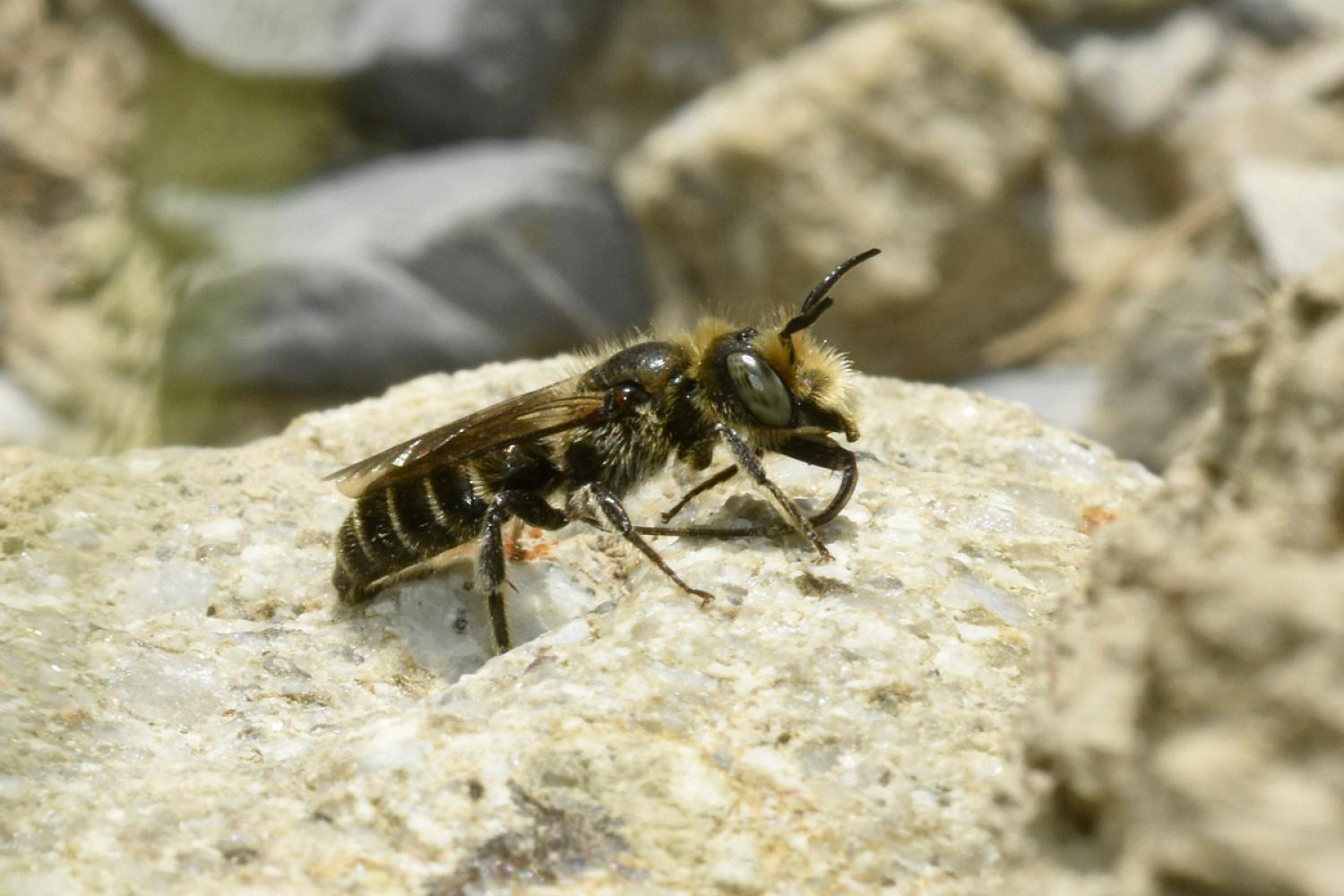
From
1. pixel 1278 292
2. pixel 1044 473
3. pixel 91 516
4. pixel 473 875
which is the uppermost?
pixel 91 516

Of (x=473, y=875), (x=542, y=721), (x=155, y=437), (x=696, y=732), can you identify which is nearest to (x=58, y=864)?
(x=473, y=875)

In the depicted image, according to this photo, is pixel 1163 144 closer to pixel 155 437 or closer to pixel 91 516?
pixel 155 437

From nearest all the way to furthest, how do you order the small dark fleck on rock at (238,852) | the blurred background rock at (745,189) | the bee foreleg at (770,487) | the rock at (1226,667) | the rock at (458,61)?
the rock at (1226,667)
the small dark fleck on rock at (238,852)
the bee foreleg at (770,487)
the blurred background rock at (745,189)
the rock at (458,61)

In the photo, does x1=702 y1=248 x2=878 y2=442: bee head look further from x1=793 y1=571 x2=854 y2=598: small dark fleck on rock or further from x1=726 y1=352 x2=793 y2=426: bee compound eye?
x1=793 y1=571 x2=854 y2=598: small dark fleck on rock

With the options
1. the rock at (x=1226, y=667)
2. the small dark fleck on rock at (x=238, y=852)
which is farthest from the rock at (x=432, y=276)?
the rock at (x=1226, y=667)

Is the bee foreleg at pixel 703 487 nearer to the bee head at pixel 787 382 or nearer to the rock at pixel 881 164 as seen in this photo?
Result: the bee head at pixel 787 382
